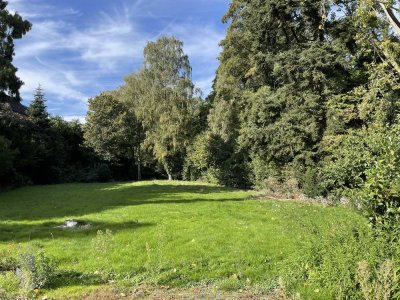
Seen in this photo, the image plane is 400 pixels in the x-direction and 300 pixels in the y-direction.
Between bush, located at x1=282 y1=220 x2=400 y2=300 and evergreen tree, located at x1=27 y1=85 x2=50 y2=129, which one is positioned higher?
evergreen tree, located at x1=27 y1=85 x2=50 y2=129

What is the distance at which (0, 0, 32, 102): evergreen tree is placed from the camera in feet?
68.2

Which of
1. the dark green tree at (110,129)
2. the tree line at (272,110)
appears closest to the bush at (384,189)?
the tree line at (272,110)

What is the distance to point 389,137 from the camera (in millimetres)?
6438

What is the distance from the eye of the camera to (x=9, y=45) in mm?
22016

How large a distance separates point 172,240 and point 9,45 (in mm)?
18628

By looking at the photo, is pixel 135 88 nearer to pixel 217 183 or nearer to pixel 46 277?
pixel 217 183

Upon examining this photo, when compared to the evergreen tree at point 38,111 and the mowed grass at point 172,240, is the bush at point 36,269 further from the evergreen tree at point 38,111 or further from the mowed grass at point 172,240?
the evergreen tree at point 38,111

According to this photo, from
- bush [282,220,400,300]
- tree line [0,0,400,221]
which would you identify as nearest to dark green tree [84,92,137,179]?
tree line [0,0,400,221]

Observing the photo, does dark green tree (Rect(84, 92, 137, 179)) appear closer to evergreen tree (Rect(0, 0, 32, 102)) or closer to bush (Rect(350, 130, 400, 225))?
evergreen tree (Rect(0, 0, 32, 102))

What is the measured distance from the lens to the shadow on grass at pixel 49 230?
408 inches

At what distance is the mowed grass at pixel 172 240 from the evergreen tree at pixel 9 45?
8265 mm

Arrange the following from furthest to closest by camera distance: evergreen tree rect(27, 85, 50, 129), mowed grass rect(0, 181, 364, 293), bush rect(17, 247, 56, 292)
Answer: evergreen tree rect(27, 85, 50, 129), mowed grass rect(0, 181, 364, 293), bush rect(17, 247, 56, 292)

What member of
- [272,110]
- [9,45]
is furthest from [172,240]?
[9,45]

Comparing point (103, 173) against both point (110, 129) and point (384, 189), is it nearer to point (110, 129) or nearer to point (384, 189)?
point (110, 129)
